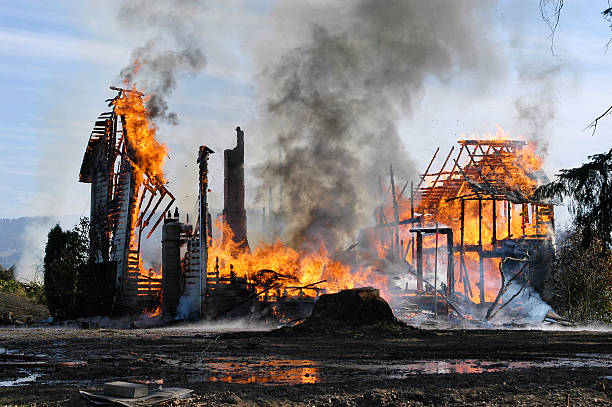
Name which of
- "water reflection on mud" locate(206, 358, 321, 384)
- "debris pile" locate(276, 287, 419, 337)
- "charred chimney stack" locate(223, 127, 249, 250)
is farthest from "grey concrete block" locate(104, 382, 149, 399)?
"charred chimney stack" locate(223, 127, 249, 250)

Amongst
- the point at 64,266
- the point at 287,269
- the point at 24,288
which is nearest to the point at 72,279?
the point at 64,266

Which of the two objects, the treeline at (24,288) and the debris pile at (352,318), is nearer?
the debris pile at (352,318)

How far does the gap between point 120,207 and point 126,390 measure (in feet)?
86.3

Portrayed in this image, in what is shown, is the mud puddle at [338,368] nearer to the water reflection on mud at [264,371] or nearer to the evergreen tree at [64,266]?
the water reflection on mud at [264,371]

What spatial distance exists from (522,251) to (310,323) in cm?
1629

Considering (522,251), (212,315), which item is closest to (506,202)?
(522,251)

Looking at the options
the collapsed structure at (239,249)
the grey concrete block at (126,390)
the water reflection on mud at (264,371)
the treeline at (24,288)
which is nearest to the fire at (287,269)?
the collapsed structure at (239,249)

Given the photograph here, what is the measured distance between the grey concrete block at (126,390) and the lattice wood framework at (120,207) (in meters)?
24.3

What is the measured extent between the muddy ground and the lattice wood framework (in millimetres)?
11582

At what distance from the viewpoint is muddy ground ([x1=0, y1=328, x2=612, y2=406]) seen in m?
9.37

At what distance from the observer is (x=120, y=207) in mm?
34000

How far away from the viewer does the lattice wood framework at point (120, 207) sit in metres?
32.7

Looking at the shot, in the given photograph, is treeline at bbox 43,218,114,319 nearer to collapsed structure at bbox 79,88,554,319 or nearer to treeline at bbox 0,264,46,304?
collapsed structure at bbox 79,88,554,319

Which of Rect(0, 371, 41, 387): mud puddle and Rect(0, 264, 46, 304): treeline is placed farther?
Rect(0, 264, 46, 304): treeline
